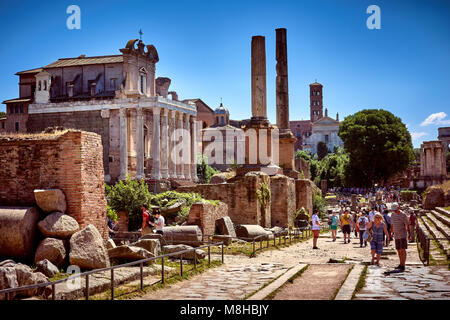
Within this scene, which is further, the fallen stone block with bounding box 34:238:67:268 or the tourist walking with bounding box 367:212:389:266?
the tourist walking with bounding box 367:212:389:266

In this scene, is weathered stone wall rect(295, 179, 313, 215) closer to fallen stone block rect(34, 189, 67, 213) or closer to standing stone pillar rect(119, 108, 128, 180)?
fallen stone block rect(34, 189, 67, 213)

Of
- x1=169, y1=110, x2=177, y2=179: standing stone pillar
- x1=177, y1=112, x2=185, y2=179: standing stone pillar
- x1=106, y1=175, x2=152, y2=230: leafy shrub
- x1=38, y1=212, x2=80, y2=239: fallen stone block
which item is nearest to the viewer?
x1=38, y1=212, x2=80, y2=239: fallen stone block

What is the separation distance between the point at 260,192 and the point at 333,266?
9.17 meters

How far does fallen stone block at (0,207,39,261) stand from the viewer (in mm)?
10117

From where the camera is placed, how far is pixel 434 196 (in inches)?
1287

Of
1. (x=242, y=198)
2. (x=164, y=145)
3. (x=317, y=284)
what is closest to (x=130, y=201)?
(x=242, y=198)

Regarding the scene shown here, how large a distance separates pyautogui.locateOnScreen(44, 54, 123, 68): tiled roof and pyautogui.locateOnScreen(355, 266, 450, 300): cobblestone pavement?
181 ft

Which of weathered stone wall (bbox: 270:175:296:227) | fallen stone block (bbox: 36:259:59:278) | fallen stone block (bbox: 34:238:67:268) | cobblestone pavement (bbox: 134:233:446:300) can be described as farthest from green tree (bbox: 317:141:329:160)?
fallen stone block (bbox: 36:259:59:278)

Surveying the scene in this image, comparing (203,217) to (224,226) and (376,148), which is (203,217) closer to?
(224,226)

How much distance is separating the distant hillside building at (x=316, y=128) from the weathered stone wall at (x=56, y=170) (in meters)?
105

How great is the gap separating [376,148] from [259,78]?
38.3 meters

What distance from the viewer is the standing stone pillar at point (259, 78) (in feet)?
84.5

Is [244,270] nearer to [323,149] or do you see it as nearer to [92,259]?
[92,259]

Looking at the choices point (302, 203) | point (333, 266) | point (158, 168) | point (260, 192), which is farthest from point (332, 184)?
point (333, 266)
